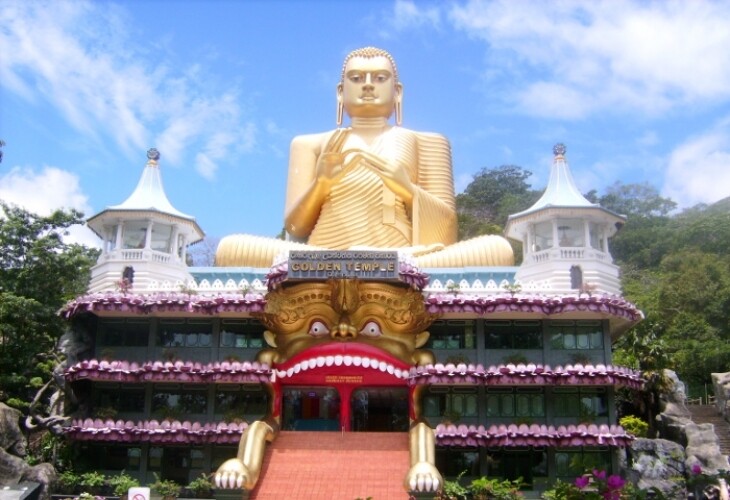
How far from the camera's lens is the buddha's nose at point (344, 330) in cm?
2016

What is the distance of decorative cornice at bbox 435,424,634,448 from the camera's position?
19.8 meters

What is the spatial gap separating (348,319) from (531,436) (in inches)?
210

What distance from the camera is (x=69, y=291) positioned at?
29766mm

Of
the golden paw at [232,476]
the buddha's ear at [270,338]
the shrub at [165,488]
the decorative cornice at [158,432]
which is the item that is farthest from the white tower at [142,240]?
the golden paw at [232,476]

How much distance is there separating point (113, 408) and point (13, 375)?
3878 millimetres

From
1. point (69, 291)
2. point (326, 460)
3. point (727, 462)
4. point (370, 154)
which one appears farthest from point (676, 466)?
point (69, 291)

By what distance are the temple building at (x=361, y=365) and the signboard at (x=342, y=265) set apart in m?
0.03

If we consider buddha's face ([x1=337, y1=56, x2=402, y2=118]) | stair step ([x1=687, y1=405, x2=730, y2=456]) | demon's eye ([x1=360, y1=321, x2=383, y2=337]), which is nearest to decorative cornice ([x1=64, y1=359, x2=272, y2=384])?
demon's eye ([x1=360, y1=321, x2=383, y2=337])

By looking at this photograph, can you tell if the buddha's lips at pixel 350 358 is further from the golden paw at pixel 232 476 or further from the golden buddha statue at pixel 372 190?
the golden paw at pixel 232 476

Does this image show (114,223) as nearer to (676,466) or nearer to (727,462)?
(676,466)

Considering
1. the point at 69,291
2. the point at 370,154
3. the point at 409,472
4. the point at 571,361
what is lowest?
the point at 409,472

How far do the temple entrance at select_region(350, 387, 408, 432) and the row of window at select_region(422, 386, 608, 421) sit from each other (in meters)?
0.84

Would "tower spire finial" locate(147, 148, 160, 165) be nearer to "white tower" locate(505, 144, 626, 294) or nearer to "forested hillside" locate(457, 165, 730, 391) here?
"white tower" locate(505, 144, 626, 294)

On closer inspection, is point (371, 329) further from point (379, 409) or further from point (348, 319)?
point (379, 409)
